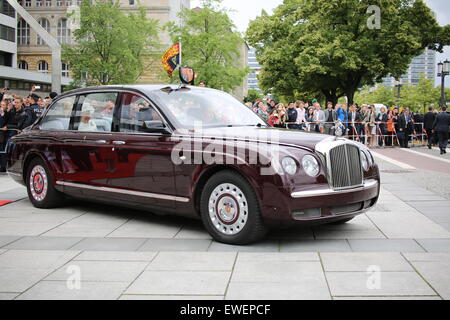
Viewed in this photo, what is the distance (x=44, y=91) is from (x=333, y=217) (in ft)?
218

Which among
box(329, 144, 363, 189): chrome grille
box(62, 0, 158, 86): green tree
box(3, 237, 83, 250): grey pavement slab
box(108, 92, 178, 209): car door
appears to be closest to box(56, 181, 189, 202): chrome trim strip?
box(108, 92, 178, 209): car door

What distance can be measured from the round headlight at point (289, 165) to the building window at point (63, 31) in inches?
2955

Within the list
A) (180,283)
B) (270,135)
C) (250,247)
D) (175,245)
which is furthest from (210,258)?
(270,135)

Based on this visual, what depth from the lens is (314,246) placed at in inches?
223

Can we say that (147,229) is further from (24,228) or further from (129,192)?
(24,228)

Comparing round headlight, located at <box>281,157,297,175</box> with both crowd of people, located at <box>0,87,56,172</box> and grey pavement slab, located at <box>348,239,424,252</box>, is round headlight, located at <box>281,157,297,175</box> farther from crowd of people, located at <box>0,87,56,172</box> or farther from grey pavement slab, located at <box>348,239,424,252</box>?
crowd of people, located at <box>0,87,56,172</box>

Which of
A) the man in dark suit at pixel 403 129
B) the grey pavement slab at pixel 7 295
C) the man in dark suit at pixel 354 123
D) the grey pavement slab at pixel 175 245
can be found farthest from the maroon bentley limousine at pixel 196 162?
the man in dark suit at pixel 403 129

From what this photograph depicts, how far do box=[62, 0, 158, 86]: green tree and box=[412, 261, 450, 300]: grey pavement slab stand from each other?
37.9 metres

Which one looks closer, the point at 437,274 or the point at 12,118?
the point at 437,274

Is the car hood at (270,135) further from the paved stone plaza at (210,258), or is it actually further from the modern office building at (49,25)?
the modern office building at (49,25)

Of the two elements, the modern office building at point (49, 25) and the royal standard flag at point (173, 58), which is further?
the modern office building at point (49, 25)

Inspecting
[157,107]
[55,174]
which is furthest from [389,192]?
[55,174]

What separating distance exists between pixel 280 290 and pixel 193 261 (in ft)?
3.89

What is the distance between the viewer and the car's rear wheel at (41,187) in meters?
7.87
